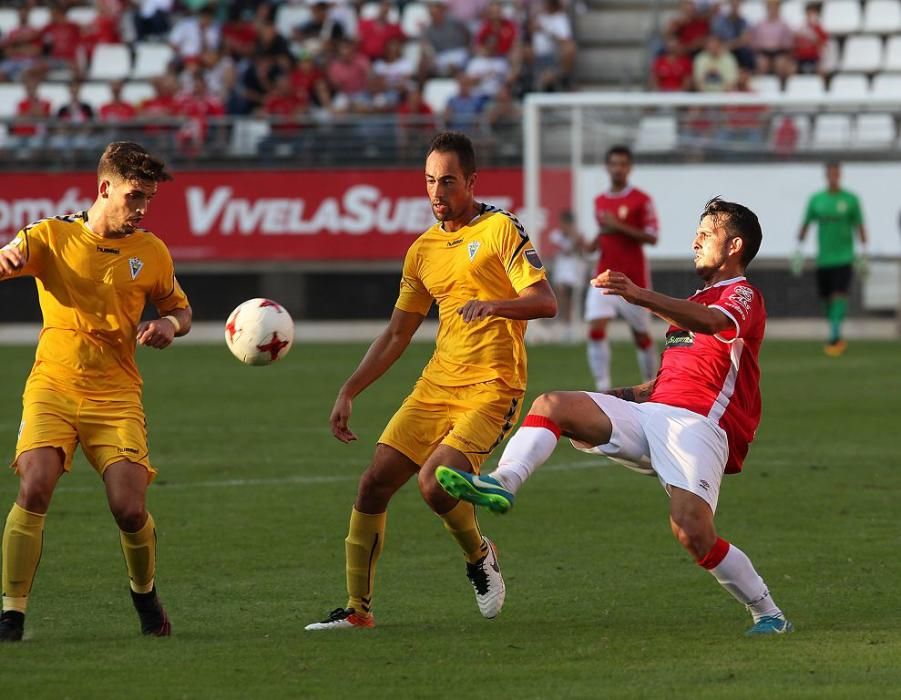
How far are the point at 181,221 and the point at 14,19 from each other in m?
7.52

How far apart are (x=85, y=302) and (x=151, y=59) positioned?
22.3 metres

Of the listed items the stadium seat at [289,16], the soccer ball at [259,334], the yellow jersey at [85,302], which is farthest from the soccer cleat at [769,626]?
the stadium seat at [289,16]

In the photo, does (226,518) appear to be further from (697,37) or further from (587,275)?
(697,37)

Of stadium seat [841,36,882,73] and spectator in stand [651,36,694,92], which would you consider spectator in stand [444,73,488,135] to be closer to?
spectator in stand [651,36,694,92]

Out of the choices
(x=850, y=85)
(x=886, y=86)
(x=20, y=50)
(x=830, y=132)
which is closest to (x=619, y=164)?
(x=830, y=132)

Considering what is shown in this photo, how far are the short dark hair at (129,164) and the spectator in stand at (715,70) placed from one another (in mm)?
19995

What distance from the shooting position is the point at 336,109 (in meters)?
25.8

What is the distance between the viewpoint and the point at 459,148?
6.92 m

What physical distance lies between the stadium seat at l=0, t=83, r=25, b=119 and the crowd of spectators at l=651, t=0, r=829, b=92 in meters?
10.4

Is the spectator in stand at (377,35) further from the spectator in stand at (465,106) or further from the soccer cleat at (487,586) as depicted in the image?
the soccer cleat at (487,586)

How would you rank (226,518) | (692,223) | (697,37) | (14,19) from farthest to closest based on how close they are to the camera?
(14,19) < (697,37) < (692,223) < (226,518)

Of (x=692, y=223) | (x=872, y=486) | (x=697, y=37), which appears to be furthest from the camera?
(x=697, y=37)

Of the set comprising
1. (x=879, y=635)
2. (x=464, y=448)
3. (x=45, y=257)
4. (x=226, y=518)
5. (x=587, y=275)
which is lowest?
(x=587, y=275)

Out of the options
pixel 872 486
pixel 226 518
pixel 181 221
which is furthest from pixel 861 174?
pixel 226 518
